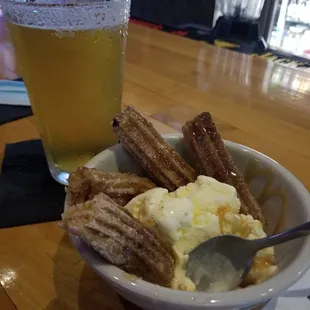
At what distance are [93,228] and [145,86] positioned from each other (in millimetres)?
600

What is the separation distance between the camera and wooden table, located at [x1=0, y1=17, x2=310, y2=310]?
425 millimetres

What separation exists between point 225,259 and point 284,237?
0.06 metres

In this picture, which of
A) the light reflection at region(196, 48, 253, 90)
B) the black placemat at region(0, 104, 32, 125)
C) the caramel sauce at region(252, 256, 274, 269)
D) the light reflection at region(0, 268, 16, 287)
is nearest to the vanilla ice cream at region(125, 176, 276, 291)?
the caramel sauce at region(252, 256, 274, 269)

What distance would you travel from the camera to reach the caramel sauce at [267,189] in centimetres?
43

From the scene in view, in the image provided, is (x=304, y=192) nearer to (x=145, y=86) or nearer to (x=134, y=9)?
(x=145, y=86)

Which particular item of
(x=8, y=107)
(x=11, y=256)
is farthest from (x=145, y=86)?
(x=11, y=256)

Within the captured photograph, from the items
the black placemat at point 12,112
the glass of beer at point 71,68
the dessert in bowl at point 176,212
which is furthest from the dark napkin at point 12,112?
the dessert in bowl at point 176,212

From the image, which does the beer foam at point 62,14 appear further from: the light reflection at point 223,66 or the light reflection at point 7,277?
the light reflection at point 223,66

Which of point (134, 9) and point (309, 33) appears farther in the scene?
point (134, 9)

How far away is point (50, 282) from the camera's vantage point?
0.43m

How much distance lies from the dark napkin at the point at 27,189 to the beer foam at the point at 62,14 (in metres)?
0.20

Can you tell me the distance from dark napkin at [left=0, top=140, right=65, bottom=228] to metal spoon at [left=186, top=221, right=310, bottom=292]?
0.21 meters

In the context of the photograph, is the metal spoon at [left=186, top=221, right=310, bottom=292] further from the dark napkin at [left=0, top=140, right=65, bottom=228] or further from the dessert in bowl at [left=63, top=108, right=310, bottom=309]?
the dark napkin at [left=0, top=140, right=65, bottom=228]

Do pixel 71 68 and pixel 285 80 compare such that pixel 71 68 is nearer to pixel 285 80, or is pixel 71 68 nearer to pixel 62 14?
pixel 62 14
